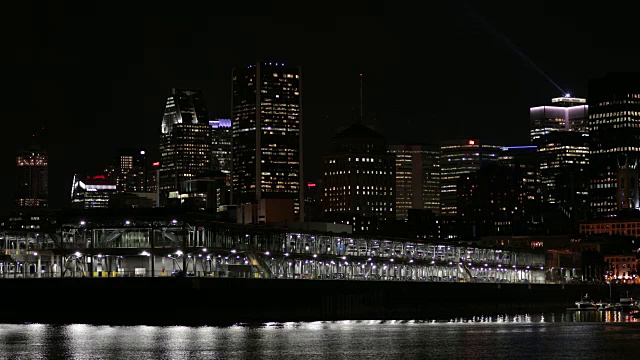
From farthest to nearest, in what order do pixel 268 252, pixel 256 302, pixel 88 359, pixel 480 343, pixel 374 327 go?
pixel 268 252 < pixel 256 302 < pixel 374 327 < pixel 480 343 < pixel 88 359

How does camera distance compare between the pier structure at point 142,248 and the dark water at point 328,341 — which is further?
the pier structure at point 142,248

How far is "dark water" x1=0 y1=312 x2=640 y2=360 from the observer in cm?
11825

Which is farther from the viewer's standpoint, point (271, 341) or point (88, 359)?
point (271, 341)

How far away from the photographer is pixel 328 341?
443ft

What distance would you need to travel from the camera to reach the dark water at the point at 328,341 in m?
118

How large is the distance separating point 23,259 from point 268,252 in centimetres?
3782

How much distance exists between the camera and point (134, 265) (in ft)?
604

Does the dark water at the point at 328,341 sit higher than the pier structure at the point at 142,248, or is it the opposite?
the pier structure at the point at 142,248

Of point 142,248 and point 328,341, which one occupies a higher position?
point 142,248

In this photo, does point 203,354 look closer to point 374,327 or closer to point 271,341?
point 271,341

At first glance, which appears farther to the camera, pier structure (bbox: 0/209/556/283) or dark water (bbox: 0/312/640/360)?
pier structure (bbox: 0/209/556/283)

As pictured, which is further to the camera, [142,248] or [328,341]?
[142,248]

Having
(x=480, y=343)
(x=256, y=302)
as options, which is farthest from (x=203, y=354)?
(x=256, y=302)

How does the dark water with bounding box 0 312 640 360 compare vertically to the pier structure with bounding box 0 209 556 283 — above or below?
below
